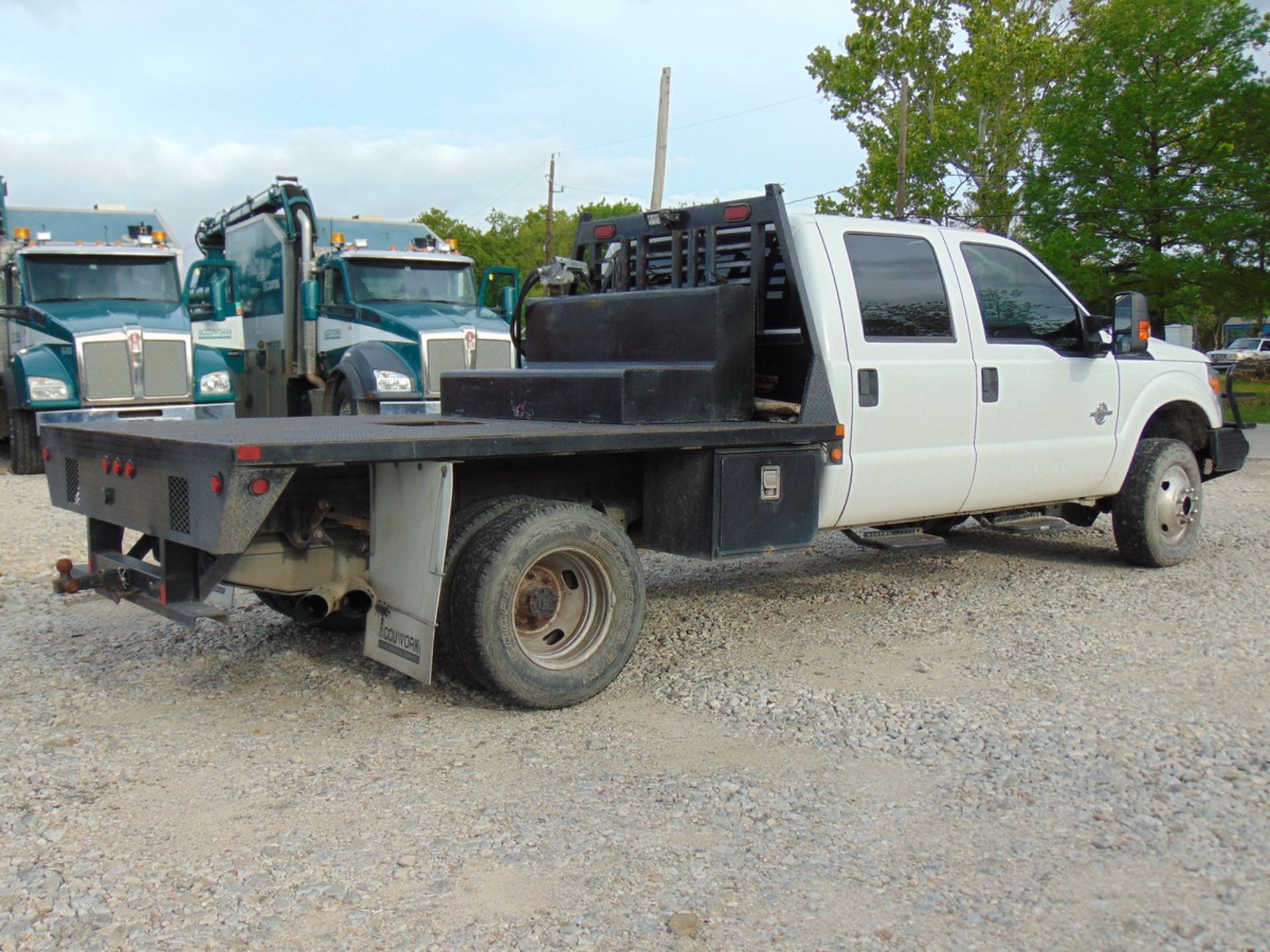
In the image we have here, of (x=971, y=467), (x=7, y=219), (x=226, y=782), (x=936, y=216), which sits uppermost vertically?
(x=936, y=216)

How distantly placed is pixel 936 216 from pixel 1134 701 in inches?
1147

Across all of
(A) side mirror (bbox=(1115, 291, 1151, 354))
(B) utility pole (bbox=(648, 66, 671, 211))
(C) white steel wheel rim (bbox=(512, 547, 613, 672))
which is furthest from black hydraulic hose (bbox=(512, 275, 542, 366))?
(B) utility pole (bbox=(648, 66, 671, 211))

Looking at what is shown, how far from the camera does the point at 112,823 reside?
3729 mm

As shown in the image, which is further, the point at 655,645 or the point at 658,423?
the point at 655,645

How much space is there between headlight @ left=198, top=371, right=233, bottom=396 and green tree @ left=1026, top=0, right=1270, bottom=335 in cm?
2096

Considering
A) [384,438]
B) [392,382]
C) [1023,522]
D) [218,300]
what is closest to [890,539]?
[1023,522]

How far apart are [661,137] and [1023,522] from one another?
20600 mm

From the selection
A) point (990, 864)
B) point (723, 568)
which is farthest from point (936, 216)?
point (990, 864)

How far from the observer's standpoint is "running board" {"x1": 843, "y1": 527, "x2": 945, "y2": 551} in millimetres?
6512

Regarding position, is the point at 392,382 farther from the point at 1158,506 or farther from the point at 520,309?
the point at 1158,506

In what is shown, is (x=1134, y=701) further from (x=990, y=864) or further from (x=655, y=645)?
(x=655, y=645)

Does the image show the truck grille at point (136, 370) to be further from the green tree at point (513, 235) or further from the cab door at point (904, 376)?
the green tree at point (513, 235)

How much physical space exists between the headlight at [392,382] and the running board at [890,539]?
7.89 m

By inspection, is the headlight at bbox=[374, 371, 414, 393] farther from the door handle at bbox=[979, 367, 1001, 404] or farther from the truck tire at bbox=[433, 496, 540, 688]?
the truck tire at bbox=[433, 496, 540, 688]
